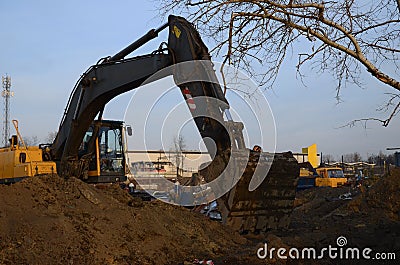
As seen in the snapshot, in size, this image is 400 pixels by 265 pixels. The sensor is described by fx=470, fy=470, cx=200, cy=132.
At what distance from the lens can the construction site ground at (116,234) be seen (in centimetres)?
629

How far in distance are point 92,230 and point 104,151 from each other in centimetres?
541

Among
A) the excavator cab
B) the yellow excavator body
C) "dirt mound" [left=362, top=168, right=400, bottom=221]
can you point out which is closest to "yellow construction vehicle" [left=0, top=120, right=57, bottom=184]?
the yellow excavator body

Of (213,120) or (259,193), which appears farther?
(259,193)

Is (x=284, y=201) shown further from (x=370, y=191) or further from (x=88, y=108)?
(x=370, y=191)

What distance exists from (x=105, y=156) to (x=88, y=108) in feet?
7.38

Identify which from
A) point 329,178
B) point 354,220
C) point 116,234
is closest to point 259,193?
point 116,234

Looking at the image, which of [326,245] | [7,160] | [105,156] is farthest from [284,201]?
[7,160]

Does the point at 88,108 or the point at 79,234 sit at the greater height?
the point at 88,108

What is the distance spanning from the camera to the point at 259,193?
26.0 ft

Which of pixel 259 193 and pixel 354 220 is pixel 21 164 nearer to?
pixel 259 193

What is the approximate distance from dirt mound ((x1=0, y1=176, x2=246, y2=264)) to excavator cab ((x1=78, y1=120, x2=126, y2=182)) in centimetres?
250

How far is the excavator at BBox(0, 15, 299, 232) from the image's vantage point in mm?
7375

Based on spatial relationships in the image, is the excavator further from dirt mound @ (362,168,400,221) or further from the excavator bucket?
dirt mound @ (362,168,400,221)

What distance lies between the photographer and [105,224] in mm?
7332
